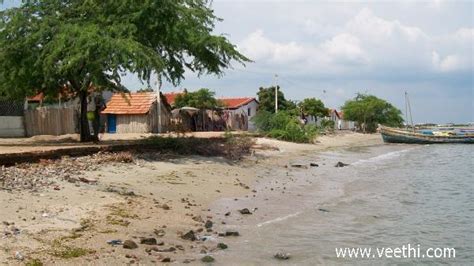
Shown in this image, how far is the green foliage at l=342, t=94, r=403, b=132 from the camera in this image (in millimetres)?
75688

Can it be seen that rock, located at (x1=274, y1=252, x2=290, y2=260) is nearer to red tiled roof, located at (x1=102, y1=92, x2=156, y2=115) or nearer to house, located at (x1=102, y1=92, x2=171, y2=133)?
house, located at (x1=102, y1=92, x2=171, y2=133)

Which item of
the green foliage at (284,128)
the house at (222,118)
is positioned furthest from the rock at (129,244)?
the house at (222,118)

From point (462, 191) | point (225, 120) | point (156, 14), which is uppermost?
point (156, 14)

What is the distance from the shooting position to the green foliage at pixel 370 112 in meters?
75.7

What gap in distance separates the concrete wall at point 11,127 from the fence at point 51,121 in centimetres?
40

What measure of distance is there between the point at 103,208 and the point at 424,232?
6.94 metres

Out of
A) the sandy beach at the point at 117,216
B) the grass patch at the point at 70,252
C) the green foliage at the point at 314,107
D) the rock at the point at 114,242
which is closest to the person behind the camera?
the grass patch at the point at 70,252

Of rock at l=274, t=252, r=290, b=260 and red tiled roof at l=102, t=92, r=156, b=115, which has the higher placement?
red tiled roof at l=102, t=92, r=156, b=115

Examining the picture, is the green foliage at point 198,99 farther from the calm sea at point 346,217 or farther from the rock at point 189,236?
the rock at point 189,236

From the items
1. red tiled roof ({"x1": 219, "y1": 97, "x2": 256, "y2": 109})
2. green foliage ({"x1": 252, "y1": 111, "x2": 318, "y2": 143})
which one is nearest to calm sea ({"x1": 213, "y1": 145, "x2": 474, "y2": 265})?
green foliage ({"x1": 252, "y1": 111, "x2": 318, "y2": 143})

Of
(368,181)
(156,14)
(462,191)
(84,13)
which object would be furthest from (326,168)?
(84,13)

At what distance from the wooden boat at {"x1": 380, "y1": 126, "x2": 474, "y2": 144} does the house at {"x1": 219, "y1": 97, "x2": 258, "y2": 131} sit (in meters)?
13.8

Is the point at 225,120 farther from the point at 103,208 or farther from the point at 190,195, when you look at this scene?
the point at 103,208

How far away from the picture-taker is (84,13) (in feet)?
73.7
